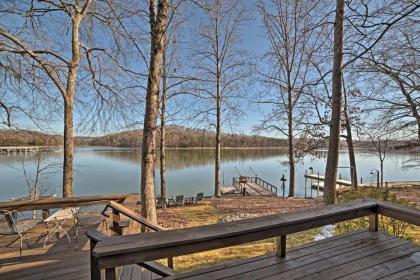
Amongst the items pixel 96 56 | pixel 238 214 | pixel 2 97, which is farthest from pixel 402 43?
pixel 2 97

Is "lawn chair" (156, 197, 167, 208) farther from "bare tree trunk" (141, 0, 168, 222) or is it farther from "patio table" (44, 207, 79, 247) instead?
"patio table" (44, 207, 79, 247)

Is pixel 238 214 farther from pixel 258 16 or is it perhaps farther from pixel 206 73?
pixel 258 16

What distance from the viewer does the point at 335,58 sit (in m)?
5.07

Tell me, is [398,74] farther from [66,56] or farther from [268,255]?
[66,56]

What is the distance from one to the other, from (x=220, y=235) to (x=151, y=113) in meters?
3.71

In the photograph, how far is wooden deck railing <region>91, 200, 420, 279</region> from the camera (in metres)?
1.41

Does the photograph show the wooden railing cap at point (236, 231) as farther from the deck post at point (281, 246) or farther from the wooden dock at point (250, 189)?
the wooden dock at point (250, 189)

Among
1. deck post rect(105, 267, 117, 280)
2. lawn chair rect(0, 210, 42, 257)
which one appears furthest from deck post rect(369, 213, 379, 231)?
lawn chair rect(0, 210, 42, 257)

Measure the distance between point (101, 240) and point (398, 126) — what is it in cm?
862

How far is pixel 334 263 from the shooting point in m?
2.22

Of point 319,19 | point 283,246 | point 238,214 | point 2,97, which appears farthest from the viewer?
point 238,214

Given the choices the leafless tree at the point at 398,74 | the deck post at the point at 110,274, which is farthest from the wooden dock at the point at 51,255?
the leafless tree at the point at 398,74

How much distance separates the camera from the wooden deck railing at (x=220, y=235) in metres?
1.41

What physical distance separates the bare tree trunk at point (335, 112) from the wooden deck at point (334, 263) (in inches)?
94.4
